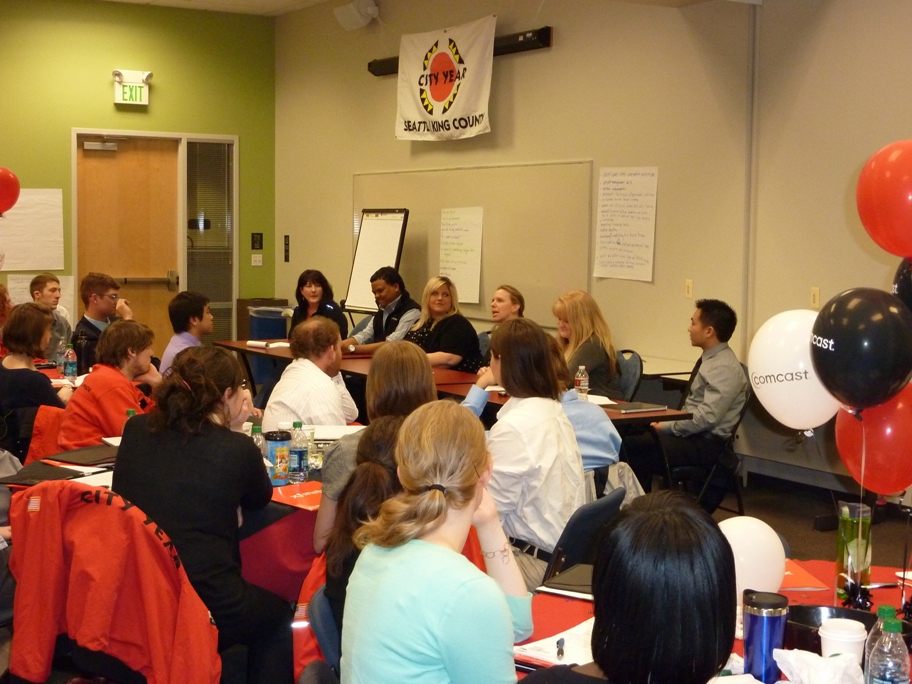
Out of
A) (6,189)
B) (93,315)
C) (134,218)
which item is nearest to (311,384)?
(93,315)

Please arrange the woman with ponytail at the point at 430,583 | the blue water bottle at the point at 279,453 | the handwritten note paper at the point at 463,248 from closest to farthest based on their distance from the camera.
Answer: the woman with ponytail at the point at 430,583 < the blue water bottle at the point at 279,453 < the handwritten note paper at the point at 463,248

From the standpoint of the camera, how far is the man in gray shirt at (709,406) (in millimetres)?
5094

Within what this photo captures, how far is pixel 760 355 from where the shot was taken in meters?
2.65

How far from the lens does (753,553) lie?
2.13m

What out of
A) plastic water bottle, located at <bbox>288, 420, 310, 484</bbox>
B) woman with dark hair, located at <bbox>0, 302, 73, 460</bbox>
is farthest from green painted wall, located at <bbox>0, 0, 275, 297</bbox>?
plastic water bottle, located at <bbox>288, 420, 310, 484</bbox>

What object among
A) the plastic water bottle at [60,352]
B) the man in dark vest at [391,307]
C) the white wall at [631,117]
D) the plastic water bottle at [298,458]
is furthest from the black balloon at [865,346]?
the man in dark vest at [391,307]

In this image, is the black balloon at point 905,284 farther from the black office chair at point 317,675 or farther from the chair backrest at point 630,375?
the chair backrest at point 630,375

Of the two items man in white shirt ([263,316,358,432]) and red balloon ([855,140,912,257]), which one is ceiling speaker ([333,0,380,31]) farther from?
red balloon ([855,140,912,257])

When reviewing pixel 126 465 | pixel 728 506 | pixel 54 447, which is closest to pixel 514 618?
pixel 126 465

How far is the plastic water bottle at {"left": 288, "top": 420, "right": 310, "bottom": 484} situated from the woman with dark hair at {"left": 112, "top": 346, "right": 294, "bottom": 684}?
636 mm

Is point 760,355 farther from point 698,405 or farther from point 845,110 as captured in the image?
point 845,110

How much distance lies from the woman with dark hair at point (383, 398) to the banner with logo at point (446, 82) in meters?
4.99

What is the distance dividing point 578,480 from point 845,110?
348cm

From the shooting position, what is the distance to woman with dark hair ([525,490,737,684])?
1347mm
